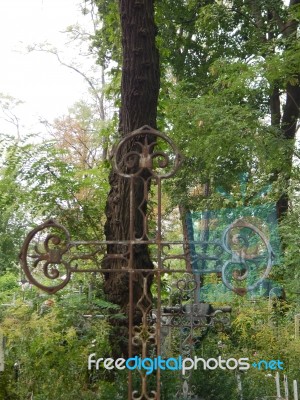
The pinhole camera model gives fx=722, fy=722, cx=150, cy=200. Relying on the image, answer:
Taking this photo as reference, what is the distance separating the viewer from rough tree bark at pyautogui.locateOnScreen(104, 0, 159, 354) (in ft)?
21.3

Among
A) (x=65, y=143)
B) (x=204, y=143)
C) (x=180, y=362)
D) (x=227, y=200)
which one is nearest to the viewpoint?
(x=180, y=362)

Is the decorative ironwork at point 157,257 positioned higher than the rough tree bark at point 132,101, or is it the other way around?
the rough tree bark at point 132,101

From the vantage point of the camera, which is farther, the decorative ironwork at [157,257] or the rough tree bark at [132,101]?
the rough tree bark at [132,101]

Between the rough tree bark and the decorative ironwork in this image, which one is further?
the rough tree bark

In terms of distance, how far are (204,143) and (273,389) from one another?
491cm

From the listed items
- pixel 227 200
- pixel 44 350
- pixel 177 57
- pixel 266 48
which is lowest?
pixel 44 350

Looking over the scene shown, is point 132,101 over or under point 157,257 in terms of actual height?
over

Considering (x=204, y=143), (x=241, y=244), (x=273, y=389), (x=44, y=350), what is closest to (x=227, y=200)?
(x=204, y=143)

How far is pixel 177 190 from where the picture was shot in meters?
13.4

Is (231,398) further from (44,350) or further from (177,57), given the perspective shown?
(177,57)

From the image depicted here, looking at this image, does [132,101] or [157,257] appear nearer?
[157,257]

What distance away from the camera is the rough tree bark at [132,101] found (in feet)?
21.3

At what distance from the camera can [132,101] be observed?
21.8 feet

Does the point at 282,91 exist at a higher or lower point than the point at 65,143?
lower
